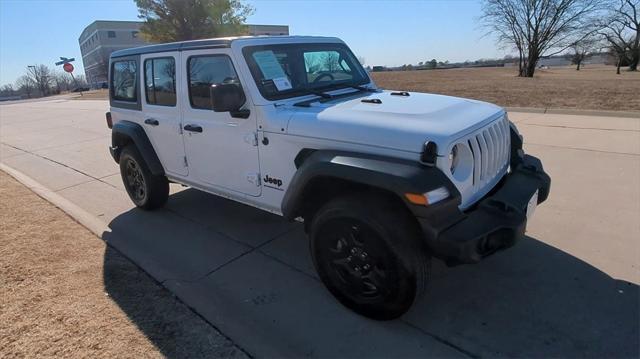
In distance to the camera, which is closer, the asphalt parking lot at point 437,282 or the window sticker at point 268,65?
the asphalt parking lot at point 437,282

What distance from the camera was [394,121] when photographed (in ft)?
8.73

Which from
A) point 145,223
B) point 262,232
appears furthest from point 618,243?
point 145,223

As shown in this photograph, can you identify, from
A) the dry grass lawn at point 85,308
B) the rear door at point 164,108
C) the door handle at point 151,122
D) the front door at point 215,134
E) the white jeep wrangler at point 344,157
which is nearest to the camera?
the white jeep wrangler at point 344,157

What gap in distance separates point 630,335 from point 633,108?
9858 millimetres

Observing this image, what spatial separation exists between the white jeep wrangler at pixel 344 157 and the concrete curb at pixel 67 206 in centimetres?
94

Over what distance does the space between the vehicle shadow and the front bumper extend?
567mm

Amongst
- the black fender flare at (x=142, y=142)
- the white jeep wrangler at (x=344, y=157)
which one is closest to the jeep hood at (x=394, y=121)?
the white jeep wrangler at (x=344, y=157)

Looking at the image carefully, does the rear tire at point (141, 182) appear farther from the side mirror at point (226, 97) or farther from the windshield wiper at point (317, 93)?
the windshield wiper at point (317, 93)

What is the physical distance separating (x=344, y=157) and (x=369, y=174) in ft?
0.90

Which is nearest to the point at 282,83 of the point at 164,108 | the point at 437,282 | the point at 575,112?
the point at 164,108

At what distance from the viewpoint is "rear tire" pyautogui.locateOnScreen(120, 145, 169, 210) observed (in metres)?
4.76

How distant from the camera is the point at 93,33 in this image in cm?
8619

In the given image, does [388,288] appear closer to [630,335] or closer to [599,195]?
[630,335]

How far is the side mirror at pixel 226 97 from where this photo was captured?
3.06m
